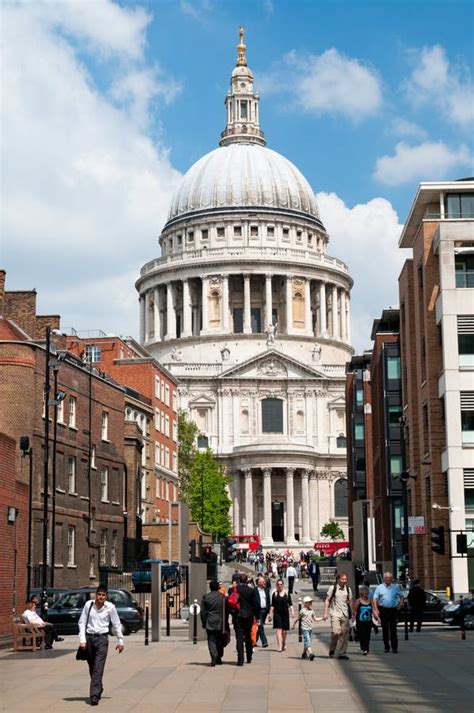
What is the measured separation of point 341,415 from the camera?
512 feet

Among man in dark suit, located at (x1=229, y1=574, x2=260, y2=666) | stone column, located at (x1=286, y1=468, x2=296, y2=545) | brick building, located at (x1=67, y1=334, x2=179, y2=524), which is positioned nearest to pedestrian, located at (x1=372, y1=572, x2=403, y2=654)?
man in dark suit, located at (x1=229, y1=574, x2=260, y2=666)

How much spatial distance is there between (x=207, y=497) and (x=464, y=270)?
6489 centimetres

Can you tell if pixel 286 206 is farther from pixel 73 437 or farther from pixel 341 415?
pixel 73 437

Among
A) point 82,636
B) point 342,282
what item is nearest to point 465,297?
point 82,636

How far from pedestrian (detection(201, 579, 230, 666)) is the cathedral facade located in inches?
4613

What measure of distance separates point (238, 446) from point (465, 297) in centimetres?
9736

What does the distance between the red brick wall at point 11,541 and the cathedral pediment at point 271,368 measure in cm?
11801

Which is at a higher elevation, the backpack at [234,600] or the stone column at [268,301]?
the stone column at [268,301]

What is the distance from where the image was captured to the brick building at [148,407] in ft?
279

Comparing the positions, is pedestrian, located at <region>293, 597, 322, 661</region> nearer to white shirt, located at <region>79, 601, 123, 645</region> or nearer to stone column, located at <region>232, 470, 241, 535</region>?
white shirt, located at <region>79, 601, 123, 645</region>

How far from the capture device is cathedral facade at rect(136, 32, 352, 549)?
5930 inches

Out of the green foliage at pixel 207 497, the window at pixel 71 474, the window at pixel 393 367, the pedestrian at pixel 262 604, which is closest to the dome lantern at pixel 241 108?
the green foliage at pixel 207 497

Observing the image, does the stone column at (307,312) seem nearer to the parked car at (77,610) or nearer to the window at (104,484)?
the window at (104,484)

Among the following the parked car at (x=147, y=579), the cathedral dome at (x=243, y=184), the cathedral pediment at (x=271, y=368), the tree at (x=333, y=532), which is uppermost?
the cathedral dome at (x=243, y=184)
